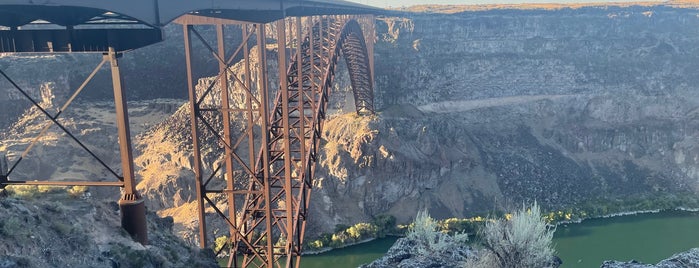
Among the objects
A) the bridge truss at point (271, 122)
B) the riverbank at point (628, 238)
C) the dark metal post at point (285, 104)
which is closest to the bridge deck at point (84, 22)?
the bridge truss at point (271, 122)

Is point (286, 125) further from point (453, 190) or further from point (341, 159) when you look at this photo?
point (453, 190)

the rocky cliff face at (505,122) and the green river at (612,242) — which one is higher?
the rocky cliff face at (505,122)

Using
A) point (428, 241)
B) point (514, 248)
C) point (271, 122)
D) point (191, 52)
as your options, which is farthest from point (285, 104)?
point (514, 248)

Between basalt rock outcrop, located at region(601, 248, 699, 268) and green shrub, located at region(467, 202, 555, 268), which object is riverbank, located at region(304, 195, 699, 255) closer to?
basalt rock outcrop, located at region(601, 248, 699, 268)

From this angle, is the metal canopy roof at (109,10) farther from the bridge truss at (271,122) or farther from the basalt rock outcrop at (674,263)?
the basalt rock outcrop at (674,263)

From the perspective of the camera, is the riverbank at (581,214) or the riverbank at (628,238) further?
the riverbank at (581,214)
